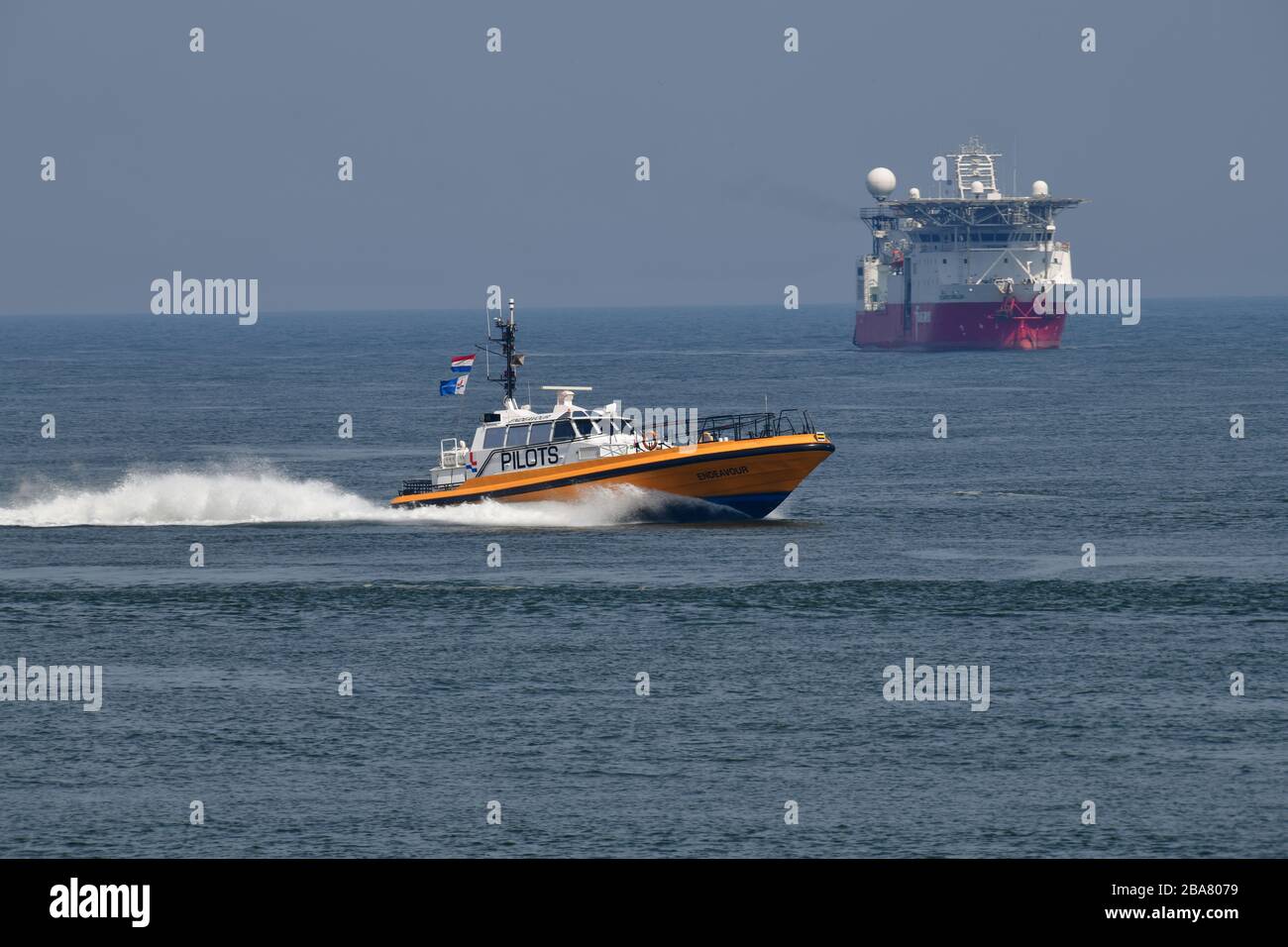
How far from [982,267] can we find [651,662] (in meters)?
137

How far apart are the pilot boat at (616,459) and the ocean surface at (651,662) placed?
772mm

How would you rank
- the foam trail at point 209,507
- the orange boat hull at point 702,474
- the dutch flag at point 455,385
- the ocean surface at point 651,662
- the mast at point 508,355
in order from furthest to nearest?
the foam trail at point 209,507, the mast at point 508,355, the orange boat hull at point 702,474, the dutch flag at point 455,385, the ocean surface at point 651,662

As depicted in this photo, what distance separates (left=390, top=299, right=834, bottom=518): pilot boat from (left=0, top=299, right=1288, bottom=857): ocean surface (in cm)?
77

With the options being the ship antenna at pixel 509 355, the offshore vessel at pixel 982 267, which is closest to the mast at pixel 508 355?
the ship antenna at pixel 509 355

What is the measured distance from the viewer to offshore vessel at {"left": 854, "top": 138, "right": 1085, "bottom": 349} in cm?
16875

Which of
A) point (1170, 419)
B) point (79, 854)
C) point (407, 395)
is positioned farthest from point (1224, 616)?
point (407, 395)

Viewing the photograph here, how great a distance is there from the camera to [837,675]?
3612 centimetres

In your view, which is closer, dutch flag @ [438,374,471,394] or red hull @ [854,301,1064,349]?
dutch flag @ [438,374,471,394]

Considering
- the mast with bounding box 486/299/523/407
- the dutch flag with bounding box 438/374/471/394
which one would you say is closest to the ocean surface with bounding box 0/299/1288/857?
the mast with bounding box 486/299/523/407

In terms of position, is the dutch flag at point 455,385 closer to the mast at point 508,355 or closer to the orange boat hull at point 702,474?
the mast at point 508,355

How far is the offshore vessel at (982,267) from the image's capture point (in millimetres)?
168750

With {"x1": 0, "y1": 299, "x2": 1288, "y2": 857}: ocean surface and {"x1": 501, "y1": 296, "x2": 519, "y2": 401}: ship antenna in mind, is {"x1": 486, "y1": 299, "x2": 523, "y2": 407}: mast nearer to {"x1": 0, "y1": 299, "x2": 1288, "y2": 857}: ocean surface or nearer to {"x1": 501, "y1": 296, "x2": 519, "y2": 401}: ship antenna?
{"x1": 501, "y1": 296, "x2": 519, "y2": 401}: ship antenna

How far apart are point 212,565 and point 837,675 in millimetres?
20287
